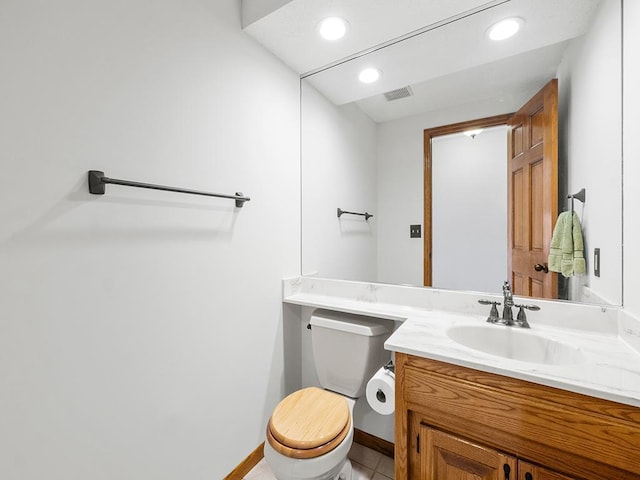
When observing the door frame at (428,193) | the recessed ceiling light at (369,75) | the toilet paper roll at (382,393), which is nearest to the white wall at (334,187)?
the recessed ceiling light at (369,75)

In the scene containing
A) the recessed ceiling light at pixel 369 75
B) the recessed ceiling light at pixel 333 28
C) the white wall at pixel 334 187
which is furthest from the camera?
the white wall at pixel 334 187

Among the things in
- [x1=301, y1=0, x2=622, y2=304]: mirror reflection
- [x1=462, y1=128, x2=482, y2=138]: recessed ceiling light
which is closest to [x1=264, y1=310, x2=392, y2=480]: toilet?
[x1=301, y1=0, x2=622, y2=304]: mirror reflection

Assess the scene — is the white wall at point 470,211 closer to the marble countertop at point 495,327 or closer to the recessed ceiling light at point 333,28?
the marble countertop at point 495,327

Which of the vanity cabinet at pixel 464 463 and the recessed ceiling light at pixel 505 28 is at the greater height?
the recessed ceiling light at pixel 505 28

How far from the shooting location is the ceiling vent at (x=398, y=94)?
1571mm

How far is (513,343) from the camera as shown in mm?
1130

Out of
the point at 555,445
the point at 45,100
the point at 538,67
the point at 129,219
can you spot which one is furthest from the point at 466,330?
the point at 45,100

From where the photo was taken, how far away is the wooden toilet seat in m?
1.04

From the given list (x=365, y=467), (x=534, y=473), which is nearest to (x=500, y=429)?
(x=534, y=473)

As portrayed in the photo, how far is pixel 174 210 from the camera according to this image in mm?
1111

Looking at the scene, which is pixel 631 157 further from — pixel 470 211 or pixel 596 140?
pixel 470 211

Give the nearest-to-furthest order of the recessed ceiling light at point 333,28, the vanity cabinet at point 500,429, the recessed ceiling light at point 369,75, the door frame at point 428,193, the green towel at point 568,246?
the vanity cabinet at point 500,429, the green towel at point 568,246, the recessed ceiling light at point 333,28, the door frame at point 428,193, the recessed ceiling light at point 369,75

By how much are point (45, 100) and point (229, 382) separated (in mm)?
1246

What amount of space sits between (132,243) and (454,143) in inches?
60.2
